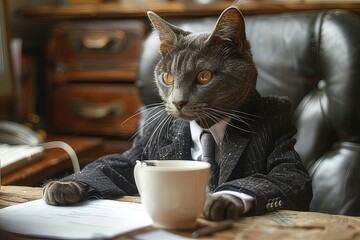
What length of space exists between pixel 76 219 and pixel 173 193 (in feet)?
0.53

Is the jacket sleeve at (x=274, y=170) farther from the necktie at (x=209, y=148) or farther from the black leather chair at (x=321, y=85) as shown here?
the black leather chair at (x=321, y=85)

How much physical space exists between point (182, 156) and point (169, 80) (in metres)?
0.15

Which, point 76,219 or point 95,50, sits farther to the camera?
point 95,50

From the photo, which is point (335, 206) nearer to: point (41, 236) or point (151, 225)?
point (151, 225)

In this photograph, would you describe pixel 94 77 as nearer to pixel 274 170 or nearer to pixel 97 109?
pixel 97 109

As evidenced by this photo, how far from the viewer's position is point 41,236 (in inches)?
30.9

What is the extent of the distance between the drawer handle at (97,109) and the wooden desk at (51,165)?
0.76 feet

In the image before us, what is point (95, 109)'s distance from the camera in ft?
6.80

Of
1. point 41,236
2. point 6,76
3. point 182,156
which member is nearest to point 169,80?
point 182,156

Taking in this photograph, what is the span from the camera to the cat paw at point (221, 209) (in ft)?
2.76

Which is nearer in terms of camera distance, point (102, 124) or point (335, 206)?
point (335, 206)

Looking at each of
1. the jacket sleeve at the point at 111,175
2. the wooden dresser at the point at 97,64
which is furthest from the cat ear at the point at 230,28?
the wooden dresser at the point at 97,64

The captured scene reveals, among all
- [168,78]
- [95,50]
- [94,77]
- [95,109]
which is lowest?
[95,109]

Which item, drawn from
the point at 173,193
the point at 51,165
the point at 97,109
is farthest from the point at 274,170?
the point at 97,109
